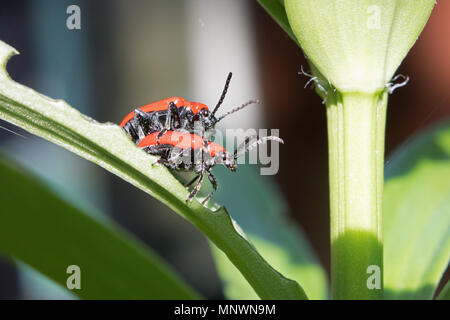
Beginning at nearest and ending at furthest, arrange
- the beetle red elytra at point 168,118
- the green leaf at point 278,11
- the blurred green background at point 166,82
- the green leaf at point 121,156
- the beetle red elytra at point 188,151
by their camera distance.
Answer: the green leaf at point 121,156, the green leaf at point 278,11, the beetle red elytra at point 188,151, the beetle red elytra at point 168,118, the blurred green background at point 166,82

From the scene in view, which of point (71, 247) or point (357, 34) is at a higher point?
point (357, 34)

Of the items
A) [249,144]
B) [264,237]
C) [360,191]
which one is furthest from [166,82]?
[360,191]

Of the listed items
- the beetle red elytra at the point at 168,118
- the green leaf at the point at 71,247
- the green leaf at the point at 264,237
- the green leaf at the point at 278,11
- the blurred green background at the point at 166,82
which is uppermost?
the blurred green background at the point at 166,82

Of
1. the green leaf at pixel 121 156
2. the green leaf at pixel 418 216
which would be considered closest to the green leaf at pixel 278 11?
the green leaf at pixel 121 156

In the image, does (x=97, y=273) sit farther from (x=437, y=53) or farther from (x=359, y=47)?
(x=437, y=53)

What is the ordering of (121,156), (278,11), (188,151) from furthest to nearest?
(188,151) → (278,11) → (121,156)

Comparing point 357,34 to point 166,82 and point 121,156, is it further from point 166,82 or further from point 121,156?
point 166,82

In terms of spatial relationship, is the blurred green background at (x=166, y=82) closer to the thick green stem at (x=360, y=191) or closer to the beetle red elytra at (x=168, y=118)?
the beetle red elytra at (x=168, y=118)
